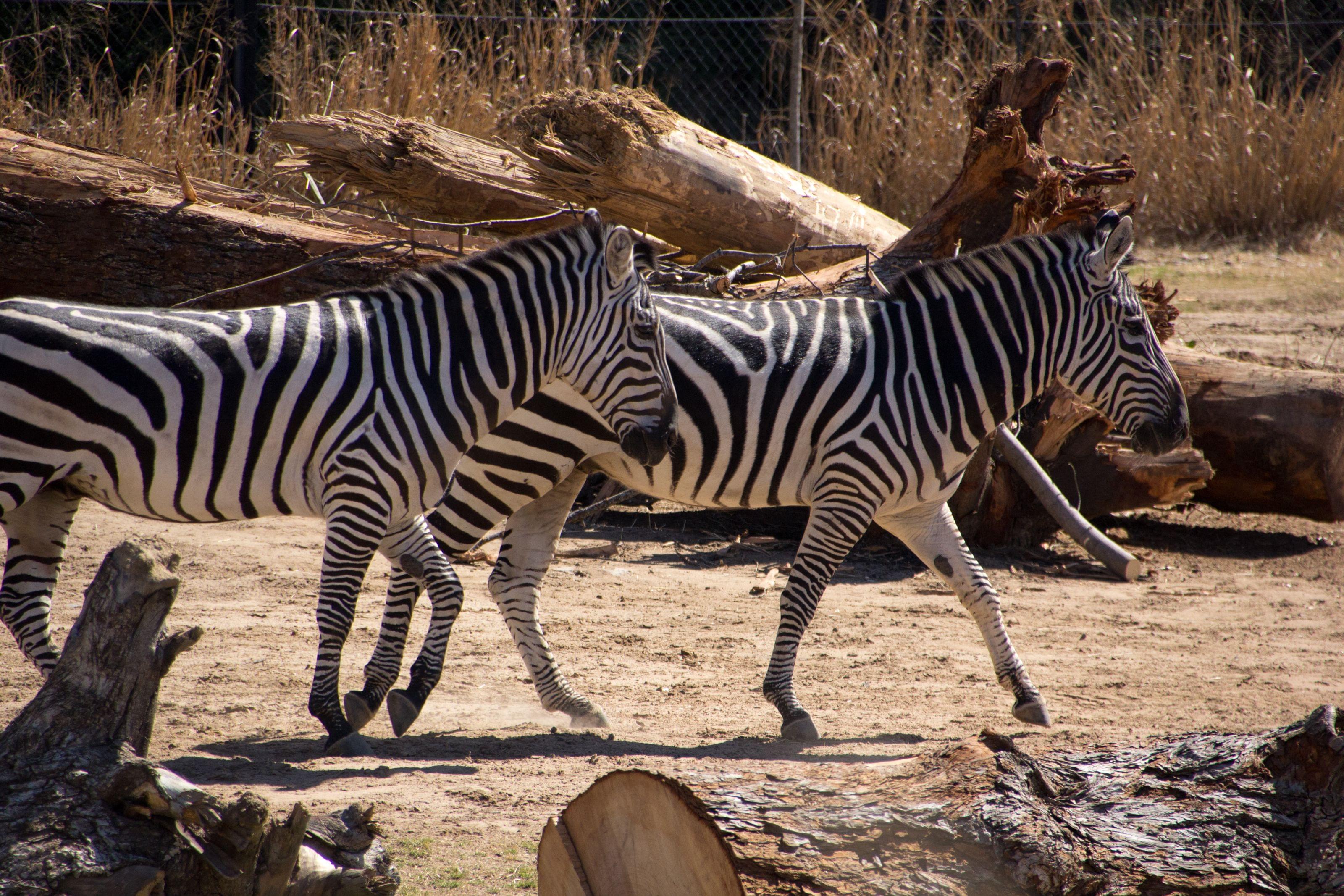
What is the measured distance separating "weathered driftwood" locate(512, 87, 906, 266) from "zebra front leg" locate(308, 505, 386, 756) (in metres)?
4.09

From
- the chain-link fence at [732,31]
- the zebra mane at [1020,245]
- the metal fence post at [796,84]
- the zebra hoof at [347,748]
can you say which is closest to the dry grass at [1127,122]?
the chain-link fence at [732,31]

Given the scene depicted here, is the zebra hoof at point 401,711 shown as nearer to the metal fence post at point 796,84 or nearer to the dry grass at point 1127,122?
Result: the metal fence post at point 796,84

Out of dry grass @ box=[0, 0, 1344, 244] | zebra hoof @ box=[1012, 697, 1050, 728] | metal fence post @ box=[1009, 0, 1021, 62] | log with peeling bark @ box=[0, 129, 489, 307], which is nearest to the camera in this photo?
zebra hoof @ box=[1012, 697, 1050, 728]

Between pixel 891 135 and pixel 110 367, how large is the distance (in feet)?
32.1

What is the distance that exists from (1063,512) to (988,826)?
15.5ft

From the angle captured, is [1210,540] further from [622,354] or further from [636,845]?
[636,845]

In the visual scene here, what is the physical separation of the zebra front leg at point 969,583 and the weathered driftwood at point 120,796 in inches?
131

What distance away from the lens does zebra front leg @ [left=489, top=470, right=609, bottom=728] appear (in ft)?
16.5

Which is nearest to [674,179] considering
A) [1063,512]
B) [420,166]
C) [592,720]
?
[420,166]

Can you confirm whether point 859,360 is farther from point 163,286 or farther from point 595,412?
point 163,286

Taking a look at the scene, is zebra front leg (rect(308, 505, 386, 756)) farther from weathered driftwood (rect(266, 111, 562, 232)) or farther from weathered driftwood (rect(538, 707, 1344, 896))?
weathered driftwood (rect(266, 111, 562, 232))

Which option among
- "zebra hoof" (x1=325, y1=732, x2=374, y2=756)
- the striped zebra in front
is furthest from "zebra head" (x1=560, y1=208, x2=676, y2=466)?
"zebra hoof" (x1=325, y1=732, x2=374, y2=756)

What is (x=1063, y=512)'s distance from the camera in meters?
6.89

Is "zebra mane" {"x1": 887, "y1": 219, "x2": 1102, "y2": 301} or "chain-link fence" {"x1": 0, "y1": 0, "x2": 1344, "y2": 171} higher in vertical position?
"chain-link fence" {"x1": 0, "y1": 0, "x2": 1344, "y2": 171}
